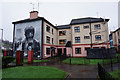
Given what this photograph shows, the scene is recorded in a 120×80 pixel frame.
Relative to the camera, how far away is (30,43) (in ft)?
76.0

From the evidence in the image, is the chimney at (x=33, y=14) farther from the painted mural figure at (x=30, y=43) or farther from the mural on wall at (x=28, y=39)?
the painted mural figure at (x=30, y=43)

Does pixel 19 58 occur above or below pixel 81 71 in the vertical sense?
above

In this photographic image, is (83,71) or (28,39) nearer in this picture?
(83,71)

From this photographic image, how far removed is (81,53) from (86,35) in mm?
6108

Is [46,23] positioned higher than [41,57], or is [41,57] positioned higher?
[46,23]

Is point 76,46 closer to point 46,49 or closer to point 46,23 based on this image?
point 46,49

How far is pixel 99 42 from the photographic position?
1002 inches

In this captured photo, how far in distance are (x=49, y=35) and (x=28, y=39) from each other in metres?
6.34

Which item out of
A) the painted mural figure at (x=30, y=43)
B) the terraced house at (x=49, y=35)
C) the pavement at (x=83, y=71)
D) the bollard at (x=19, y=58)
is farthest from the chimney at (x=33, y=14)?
the pavement at (x=83, y=71)

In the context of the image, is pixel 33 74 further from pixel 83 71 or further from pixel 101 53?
pixel 101 53

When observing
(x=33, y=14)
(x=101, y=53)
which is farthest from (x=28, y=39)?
(x=101, y=53)

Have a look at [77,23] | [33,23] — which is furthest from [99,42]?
[33,23]

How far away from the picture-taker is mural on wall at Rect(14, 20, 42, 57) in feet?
73.5

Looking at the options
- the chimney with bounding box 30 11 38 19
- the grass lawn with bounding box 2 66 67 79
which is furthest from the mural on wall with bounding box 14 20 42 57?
the grass lawn with bounding box 2 66 67 79
